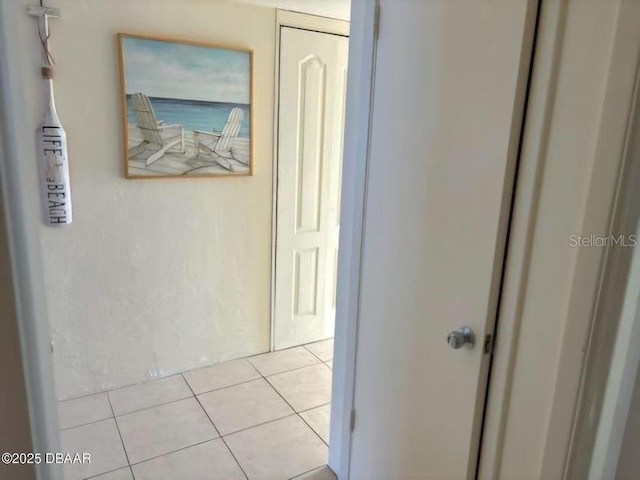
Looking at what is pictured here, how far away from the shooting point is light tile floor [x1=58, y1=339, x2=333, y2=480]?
6.57 ft

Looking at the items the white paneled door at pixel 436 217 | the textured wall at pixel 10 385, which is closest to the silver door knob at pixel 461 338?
the white paneled door at pixel 436 217

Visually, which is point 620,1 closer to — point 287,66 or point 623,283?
point 623,283

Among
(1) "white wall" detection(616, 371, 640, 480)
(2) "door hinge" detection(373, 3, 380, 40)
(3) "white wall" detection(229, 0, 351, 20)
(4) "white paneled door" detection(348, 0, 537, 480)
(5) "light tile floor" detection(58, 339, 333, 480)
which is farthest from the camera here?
(3) "white wall" detection(229, 0, 351, 20)

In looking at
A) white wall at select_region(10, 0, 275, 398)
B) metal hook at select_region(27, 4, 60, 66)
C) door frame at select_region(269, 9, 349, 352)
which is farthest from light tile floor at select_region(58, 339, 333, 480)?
metal hook at select_region(27, 4, 60, 66)

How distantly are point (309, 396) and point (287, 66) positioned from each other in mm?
1993

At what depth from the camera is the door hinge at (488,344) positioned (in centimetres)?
115

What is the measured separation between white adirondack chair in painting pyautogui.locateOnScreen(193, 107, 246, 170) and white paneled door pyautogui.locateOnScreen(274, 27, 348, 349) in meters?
0.29

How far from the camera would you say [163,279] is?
261 cm

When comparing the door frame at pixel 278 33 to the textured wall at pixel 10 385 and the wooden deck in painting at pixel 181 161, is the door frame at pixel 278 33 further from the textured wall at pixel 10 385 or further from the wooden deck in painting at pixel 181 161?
the textured wall at pixel 10 385

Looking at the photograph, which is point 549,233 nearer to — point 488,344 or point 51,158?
point 488,344

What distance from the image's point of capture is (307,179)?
2951 mm

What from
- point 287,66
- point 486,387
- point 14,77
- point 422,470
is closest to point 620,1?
point 486,387

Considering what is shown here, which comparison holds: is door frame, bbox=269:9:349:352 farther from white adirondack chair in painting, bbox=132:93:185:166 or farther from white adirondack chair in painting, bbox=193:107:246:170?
white adirondack chair in painting, bbox=132:93:185:166

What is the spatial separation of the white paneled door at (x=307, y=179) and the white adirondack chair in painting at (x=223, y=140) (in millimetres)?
292
